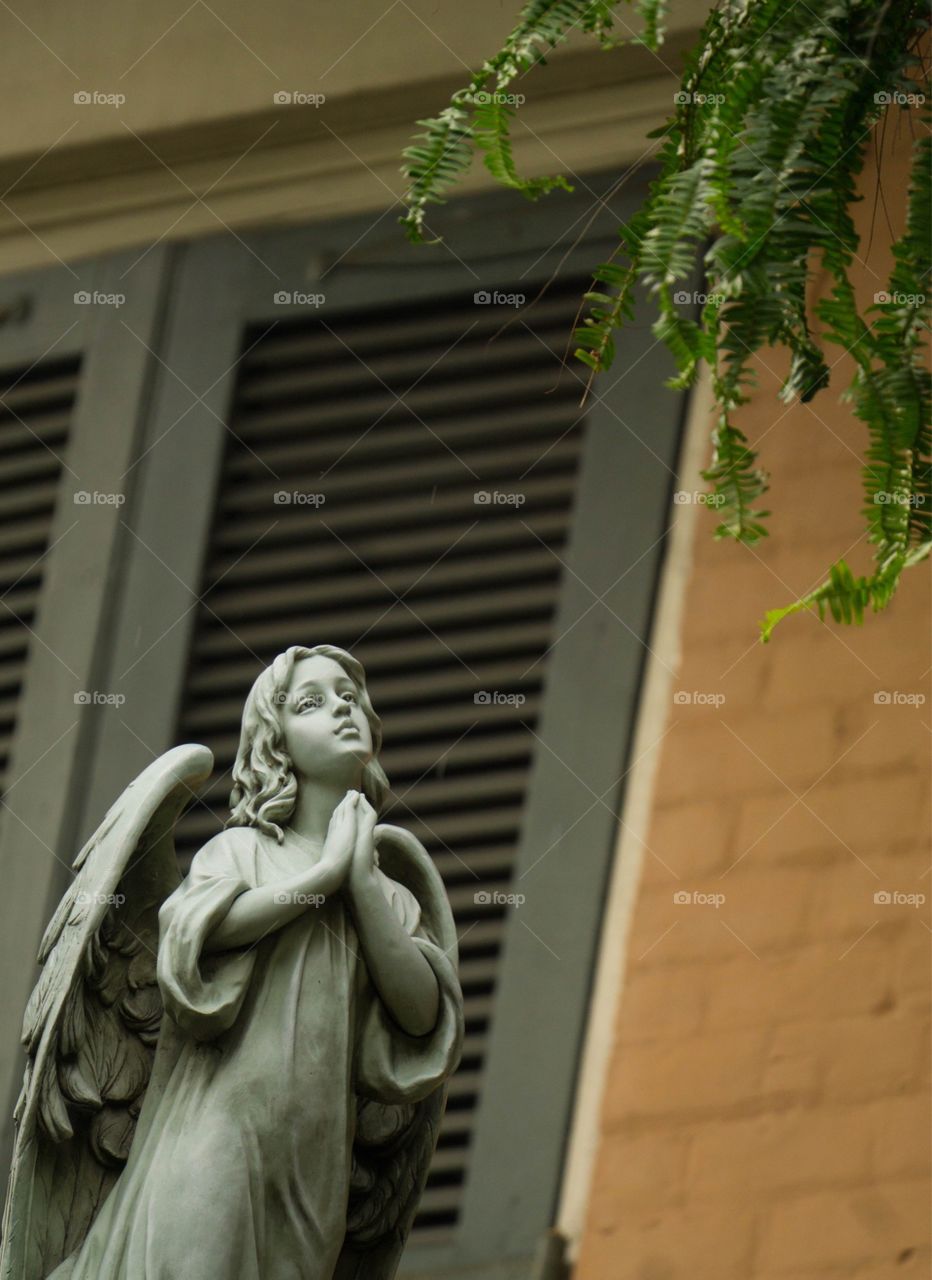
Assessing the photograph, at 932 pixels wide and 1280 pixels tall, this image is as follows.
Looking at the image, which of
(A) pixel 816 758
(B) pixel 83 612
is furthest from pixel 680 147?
(B) pixel 83 612

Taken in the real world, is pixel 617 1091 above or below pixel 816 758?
below

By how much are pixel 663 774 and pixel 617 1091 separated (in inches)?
26.0

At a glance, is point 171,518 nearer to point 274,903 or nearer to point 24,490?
point 24,490

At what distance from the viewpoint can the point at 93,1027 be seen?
4000 mm

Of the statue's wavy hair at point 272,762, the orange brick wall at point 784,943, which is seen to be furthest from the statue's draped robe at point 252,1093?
the orange brick wall at point 784,943

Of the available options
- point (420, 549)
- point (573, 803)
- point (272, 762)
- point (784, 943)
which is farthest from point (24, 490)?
point (272, 762)

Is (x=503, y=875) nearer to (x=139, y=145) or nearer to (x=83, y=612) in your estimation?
(x=83, y=612)

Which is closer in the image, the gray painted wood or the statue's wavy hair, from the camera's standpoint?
the statue's wavy hair

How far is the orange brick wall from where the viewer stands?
5.64 metres

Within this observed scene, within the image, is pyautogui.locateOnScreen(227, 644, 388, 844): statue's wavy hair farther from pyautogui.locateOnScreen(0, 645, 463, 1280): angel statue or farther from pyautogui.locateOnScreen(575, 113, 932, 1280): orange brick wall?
pyautogui.locateOnScreen(575, 113, 932, 1280): orange brick wall

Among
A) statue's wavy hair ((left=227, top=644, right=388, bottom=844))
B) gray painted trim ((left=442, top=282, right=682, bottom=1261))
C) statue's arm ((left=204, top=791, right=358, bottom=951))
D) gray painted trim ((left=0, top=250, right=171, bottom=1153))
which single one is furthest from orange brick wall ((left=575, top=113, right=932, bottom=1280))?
statue's arm ((left=204, top=791, right=358, bottom=951))

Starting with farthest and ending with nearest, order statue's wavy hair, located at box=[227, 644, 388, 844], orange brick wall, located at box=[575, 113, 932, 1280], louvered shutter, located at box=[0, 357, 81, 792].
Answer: louvered shutter, located at box=[0, 357, 81, 792], orange brick wall, located at box=[575, 113, 932, 1280], statue's wavy hair, located at box=[227, 644, 388, 844]

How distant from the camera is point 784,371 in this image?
6.34 m

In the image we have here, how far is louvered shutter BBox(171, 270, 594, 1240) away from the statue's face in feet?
6.13
